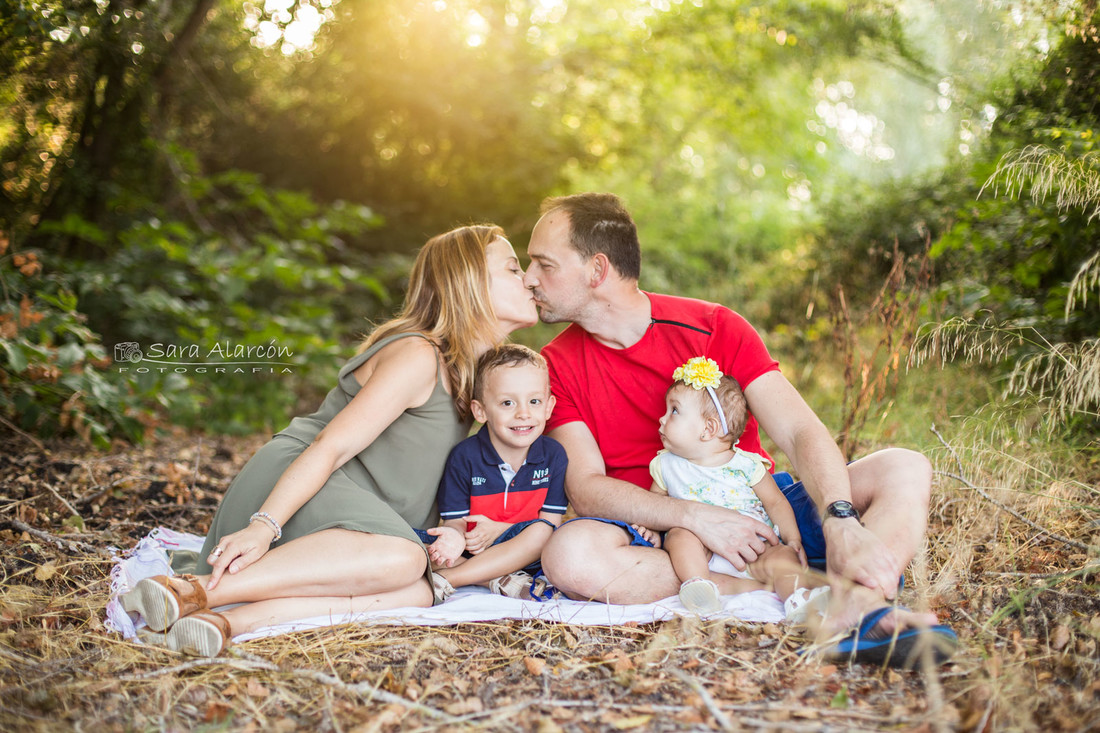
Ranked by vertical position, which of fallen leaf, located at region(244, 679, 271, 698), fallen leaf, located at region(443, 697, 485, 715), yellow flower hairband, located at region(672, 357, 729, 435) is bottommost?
fallen leaf, located at region(244, 679, 271, 698)

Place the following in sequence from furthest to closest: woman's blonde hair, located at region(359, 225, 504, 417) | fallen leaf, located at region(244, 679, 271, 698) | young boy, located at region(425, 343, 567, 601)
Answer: woman's blonde hair, located at region(359, 225, 504, 417) → young boy, located at region(425, 343, 567, 601) → fallen leaf, located at region(244, 679, 271, 698)

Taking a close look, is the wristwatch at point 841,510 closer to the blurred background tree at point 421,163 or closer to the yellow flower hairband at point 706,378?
the yellow flower hairband at point 706,378

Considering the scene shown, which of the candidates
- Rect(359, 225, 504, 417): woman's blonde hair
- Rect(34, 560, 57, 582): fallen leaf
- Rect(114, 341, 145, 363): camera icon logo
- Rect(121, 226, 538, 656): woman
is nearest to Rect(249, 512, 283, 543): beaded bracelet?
Rect(121, 226, 538, 656): woman

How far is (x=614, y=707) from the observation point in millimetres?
1847

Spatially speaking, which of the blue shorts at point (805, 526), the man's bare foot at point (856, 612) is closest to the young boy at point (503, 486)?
the blue shorts at point (805, 526)

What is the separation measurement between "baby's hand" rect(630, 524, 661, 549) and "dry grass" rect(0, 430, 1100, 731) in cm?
37

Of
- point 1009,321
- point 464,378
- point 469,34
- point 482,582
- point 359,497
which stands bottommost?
point 482,582

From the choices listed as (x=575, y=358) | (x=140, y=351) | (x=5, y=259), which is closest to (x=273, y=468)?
(x=575, y=358)

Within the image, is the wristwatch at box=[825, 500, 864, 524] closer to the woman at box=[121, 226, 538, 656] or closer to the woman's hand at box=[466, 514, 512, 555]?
the woman's hand at box=[466, 514, 512, 555]

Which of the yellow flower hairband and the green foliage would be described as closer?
the yellow flower hairband

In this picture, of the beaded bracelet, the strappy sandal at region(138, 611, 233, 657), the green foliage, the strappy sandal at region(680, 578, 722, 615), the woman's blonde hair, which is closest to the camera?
the strappy sandal at region(138, 611, 233, 657)

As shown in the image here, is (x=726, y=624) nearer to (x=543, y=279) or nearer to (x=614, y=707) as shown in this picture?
(x=614, y=707)

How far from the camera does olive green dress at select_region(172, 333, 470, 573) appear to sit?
2473 mm

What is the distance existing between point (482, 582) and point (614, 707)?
103cm
